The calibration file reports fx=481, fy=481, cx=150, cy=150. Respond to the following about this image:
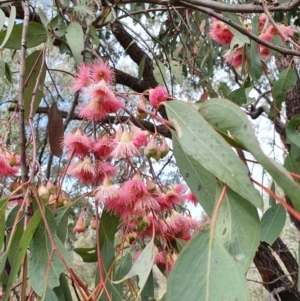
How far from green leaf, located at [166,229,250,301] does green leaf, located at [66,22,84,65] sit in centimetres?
49

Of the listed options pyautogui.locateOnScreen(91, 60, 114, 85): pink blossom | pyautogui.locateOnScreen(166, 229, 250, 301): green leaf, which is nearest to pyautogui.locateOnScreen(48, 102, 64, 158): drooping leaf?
pyautogui.locateOnScreen(91, 60, 114, 85): pink blossom

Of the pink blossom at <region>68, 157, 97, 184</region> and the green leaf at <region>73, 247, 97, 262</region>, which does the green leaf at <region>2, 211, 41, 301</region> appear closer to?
the pink blossom at <region>68, 157, 97, 184</region>

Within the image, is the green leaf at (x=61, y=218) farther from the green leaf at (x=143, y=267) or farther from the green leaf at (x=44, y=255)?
the green leaf at (x=143, y=267)

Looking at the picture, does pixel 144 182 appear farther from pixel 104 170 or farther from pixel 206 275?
pixel 206 275

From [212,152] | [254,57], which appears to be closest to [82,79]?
[212,152]

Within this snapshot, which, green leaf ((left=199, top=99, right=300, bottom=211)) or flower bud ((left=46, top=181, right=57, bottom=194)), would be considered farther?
flower bud ((left=46, top=181, right=57, bottom=194))

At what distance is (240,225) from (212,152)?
0.10 metres

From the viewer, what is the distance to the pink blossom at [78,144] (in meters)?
0.72

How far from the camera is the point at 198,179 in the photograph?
613 mm

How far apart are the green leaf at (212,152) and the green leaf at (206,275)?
0.07m

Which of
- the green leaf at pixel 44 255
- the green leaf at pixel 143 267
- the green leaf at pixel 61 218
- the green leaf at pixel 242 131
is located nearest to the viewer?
the green leaf at pixel 242 131

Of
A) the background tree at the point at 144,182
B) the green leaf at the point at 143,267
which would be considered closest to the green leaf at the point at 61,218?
the background tree at the point at 144,182

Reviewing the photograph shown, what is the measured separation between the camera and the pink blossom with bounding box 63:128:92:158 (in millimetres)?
721

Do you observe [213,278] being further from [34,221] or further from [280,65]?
[280,65]
